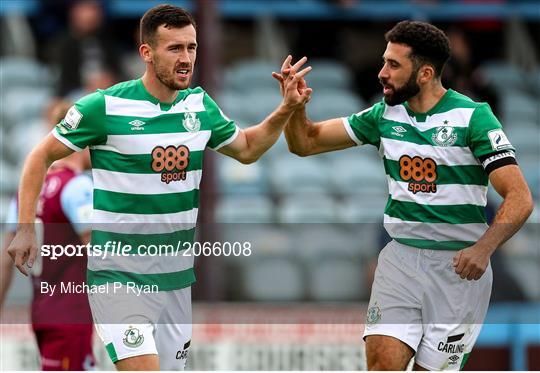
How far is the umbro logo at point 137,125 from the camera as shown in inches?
247

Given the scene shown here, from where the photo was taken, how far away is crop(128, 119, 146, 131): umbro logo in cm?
628

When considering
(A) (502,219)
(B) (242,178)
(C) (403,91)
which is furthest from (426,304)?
(B) (242,178)

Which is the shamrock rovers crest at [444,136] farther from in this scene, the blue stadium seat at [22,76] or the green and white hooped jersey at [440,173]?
the blue stadium seat at [22,76]

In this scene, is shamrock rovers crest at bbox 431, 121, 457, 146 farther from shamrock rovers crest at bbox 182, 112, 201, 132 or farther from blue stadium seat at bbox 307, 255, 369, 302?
blue stadium seat at bbox 307, 255, 369, 302

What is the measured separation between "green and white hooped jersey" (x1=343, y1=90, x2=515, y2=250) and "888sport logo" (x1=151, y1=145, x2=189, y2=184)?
0.94m

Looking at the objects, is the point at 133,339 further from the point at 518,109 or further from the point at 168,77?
the point at 518,109

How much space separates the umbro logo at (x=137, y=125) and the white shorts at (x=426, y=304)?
4.25ft

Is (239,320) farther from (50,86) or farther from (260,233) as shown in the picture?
(50,86)

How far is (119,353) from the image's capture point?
6.16m

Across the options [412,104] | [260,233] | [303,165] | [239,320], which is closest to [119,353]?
[412,104]

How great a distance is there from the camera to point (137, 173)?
20.6ft

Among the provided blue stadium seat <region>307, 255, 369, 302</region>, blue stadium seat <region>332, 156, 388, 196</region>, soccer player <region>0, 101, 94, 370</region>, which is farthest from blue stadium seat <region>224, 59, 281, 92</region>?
soccer player <region>0, 101, 94, 370</region>

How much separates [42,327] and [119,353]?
4.06ft

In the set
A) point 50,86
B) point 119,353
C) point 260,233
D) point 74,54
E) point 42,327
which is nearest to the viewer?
point 119,353
